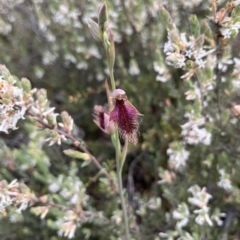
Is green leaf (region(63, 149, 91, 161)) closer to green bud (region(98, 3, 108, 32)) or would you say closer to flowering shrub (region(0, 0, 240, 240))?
flowering shrub (region(0, 0, 240, 240))

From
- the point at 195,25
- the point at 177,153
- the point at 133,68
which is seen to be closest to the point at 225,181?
the point at 177,153

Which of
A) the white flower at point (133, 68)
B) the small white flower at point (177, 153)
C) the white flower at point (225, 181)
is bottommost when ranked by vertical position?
the white flower at point (225, 181)

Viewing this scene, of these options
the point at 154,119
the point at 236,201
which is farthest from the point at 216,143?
the point at 154,119

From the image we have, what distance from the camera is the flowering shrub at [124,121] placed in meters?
0.87

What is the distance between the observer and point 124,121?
0.72 meters

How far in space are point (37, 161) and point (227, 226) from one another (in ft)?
2.23

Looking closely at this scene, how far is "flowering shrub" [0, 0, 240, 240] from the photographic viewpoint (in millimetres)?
868

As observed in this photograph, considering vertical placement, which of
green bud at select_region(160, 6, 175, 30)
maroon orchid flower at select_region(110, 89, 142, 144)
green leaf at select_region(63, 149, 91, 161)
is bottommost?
maroon orchid flower at select_region(110, 89, 142, 144)

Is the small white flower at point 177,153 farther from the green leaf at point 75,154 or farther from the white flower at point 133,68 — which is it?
the white flower at point 133,68

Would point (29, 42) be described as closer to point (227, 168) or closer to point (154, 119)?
point (154, 119)

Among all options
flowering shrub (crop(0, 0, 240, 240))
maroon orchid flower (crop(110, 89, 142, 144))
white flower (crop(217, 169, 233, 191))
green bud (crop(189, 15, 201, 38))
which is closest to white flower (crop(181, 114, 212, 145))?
flowering shrub (crop(0, 0, 240, 240))

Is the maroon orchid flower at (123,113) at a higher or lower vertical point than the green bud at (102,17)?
lower

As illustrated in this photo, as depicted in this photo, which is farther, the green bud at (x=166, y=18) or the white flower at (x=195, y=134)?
the white flower at (x=195, y=134)

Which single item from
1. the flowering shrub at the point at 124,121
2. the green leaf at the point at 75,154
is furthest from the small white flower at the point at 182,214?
the green leaf at the point at 75,154
